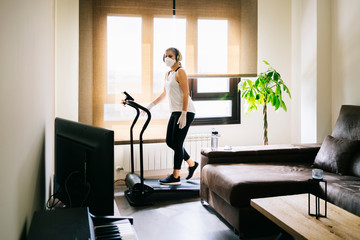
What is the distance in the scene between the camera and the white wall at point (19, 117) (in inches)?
42.5

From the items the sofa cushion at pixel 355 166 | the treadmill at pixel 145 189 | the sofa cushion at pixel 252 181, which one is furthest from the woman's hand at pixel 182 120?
the sofa cushion at pixel 355 166

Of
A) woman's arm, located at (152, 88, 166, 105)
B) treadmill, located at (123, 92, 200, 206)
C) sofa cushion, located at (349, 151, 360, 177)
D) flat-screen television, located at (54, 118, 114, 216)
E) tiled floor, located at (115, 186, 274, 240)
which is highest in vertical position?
woman's arm, located at (152, 88, 166, 105)

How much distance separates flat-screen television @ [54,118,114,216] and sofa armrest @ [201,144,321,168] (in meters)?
1.78

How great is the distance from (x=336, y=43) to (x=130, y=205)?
2.77 meters

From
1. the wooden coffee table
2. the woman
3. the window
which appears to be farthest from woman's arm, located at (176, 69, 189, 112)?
the wooden coffee table

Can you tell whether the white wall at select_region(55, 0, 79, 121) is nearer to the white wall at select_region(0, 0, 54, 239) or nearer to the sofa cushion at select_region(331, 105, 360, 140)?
the white wall at select_region(0, 0, 54, 239)

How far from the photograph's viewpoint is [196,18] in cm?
437

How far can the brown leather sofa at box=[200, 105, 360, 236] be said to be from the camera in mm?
2635

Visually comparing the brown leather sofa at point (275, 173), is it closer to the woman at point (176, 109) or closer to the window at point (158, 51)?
the woman at point (176, 109)

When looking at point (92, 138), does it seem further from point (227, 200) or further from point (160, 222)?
point (160, 222)

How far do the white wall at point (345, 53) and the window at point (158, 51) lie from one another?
103 cm

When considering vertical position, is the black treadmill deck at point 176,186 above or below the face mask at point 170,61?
below

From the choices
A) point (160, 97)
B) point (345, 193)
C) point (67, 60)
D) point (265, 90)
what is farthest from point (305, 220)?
point (67, 60)

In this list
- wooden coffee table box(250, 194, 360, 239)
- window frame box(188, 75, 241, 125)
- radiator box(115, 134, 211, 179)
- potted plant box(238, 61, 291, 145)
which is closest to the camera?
wooden coffee table box(250, 194, 360, 239)
